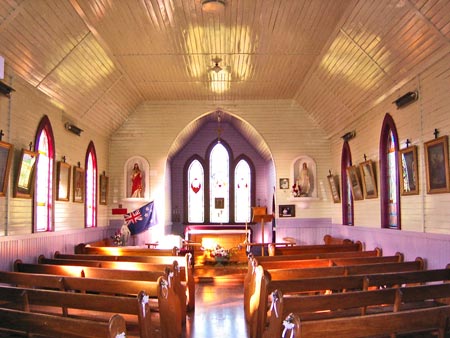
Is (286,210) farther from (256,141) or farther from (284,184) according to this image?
(256,141)

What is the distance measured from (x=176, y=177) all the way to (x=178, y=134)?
3711mm

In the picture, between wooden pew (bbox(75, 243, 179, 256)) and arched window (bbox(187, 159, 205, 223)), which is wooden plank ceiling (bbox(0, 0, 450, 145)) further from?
arched window (bbox(187, 159, 205, 223))

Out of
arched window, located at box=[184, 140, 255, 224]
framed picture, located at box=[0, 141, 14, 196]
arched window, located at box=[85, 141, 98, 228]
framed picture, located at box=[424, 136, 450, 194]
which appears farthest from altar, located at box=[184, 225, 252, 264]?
framed picture, located at box=[424, 136, 450, 194]

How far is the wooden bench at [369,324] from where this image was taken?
278 cm

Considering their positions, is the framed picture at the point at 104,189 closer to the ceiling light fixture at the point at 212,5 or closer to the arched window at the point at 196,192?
the arched window at the point at 196,192

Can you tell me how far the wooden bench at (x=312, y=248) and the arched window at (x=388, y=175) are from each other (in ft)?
3.54

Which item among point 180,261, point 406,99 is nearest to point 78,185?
point 180,261

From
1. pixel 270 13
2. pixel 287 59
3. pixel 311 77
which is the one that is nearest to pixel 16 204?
pixel 270 13

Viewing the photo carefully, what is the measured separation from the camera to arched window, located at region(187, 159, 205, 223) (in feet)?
53.7

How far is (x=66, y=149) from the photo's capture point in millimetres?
9625

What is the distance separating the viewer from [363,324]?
3.02 m

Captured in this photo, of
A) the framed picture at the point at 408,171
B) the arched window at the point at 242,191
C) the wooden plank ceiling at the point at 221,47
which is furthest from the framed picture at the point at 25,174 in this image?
the arched window at the point at 242,191

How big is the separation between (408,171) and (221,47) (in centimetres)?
426

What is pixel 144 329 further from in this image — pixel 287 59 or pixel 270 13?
pixel 287 59
